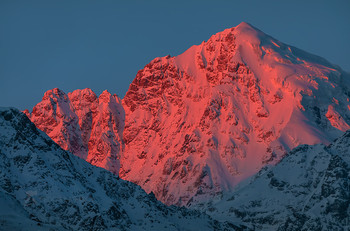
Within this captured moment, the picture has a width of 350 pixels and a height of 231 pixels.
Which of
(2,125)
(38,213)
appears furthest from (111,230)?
(2,125)

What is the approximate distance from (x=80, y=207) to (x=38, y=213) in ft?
44.4

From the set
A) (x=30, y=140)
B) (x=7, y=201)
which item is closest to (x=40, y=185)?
(x=30, y=140)

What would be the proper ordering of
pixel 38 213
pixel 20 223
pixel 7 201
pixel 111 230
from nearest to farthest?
pixel 20 223 → pixel 7 201 → pixel 38 213 → pixel 111 230

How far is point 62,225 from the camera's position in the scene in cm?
17388

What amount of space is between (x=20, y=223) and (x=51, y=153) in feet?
277

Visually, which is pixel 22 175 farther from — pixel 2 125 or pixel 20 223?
pixel 20 223

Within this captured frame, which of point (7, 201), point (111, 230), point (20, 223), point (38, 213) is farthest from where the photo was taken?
point (111, 230)

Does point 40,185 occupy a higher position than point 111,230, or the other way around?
point 40,185

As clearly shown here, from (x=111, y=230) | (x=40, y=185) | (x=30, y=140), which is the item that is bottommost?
(x=111, y=230)

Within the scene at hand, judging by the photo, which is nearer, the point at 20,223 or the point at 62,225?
the point at 20,223

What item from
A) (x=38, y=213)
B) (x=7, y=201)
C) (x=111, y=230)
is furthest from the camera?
(x=111, y=230)

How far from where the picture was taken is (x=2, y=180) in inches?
6845

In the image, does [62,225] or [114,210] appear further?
[114,210]

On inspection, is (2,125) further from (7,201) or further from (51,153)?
(7,201)
